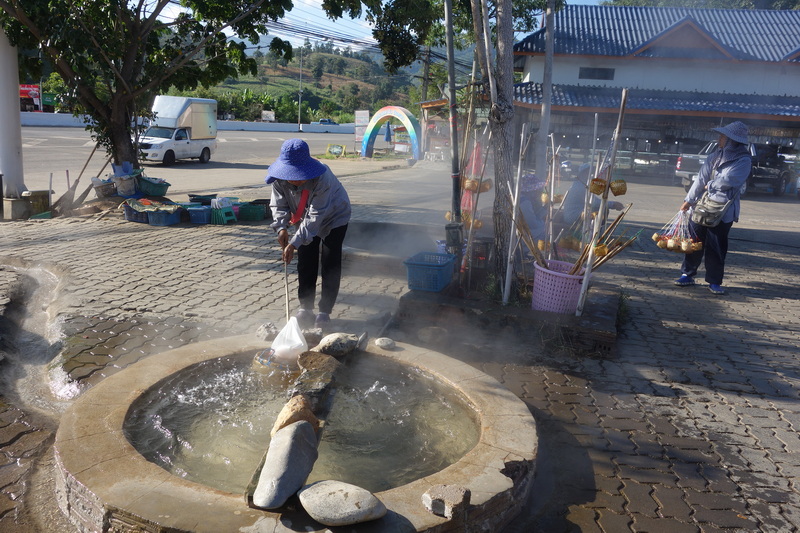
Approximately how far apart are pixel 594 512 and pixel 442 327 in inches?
102

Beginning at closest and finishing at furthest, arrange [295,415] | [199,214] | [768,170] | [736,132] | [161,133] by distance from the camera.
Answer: [295,415] < [736,132] < [199,214] < [768,170] < [161,133]

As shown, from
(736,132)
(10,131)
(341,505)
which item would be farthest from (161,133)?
(341,505)

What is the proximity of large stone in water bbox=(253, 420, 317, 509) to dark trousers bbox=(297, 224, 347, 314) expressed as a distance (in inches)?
96.1

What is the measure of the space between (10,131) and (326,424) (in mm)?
10394

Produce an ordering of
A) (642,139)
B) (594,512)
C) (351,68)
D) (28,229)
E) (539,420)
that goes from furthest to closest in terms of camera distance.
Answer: (351,68) → (642,139) → (28,229) → (539,420) → (594,512)

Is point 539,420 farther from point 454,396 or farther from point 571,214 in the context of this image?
point 571,214

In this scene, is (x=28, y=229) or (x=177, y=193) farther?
(x=177, y=193)

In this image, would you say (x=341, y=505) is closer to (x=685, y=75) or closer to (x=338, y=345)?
(x=338, y=345)

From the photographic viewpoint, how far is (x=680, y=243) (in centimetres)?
666

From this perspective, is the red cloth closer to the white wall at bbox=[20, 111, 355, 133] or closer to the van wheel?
the white wall at bbox=[20, 111, 355, 133]

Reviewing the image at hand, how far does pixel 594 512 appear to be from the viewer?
296cm

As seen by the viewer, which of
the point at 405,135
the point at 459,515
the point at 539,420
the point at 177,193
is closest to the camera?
the point at 459,515

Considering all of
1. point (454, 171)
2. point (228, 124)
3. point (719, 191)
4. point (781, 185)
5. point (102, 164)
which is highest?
point (228, 124)

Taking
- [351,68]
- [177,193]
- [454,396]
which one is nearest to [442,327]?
[454,396]
